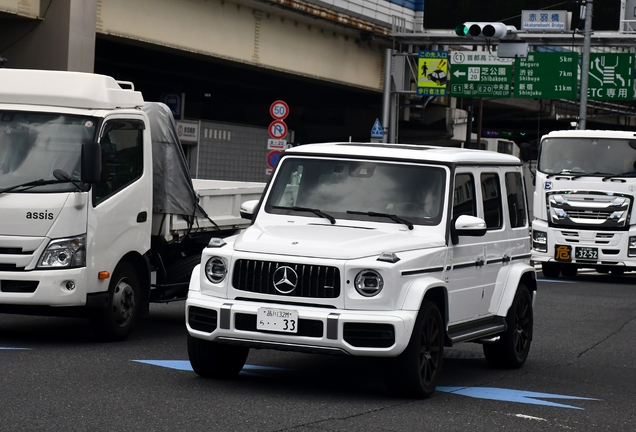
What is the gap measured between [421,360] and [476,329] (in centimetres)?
128

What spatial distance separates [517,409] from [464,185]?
6.70 feet

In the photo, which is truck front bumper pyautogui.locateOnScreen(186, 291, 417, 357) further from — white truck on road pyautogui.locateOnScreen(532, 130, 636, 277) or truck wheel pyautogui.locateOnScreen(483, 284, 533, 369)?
→ white truck on road pyautogui.locateOnScreen(532, 130, 636, 277)

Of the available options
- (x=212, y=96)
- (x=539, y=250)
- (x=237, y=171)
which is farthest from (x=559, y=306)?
(x=212, y=96)

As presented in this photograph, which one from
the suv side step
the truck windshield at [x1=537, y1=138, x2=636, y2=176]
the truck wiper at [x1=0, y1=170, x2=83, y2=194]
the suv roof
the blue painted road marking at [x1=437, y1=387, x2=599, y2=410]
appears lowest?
the blue painted road marking at [x1=437, y1=387, x2=599, y2=410]

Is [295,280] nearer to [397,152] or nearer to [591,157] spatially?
[397,152]

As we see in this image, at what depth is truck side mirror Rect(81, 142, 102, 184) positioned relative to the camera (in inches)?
406

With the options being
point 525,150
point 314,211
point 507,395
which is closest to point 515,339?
point 507,395

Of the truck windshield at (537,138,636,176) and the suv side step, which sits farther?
the truck windshield at (537,138,636,176)

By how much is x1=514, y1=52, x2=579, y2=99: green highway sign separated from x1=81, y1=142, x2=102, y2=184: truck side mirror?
28.7m

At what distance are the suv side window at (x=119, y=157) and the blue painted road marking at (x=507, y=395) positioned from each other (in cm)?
375

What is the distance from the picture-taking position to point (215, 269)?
849 centimetres

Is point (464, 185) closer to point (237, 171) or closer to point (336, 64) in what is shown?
point (336, 64)

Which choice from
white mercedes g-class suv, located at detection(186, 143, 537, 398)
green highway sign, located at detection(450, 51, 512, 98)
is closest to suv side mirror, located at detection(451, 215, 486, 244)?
white mercedes g-class suv, located at detection(186, 143, 537, 398)

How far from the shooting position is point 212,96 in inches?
1693
